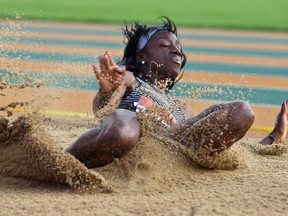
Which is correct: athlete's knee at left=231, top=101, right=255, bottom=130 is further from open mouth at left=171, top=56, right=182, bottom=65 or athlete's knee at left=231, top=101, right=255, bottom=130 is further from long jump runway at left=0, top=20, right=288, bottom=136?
open mouth at left=171, top=56, right=182, bottom=65

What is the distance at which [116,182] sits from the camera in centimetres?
324

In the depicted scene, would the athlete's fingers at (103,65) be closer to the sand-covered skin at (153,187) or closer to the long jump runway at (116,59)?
the sand-covered skin at (153,187)

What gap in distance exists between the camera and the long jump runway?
4469 millimetres

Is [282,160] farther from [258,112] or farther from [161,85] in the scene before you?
[258,112]

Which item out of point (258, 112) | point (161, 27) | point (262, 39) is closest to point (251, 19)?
point (262, 39)

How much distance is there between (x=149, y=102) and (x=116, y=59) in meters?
4.95

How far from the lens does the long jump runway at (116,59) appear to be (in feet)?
14.7

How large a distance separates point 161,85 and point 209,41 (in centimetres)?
776

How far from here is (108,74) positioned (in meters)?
3.48

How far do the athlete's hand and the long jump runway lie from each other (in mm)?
421

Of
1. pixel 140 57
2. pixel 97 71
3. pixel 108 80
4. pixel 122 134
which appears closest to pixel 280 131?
pixel 140 57

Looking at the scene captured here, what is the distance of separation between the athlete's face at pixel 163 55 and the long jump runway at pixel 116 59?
185 millimetres

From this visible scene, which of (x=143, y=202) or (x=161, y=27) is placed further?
(x=161, y=27)

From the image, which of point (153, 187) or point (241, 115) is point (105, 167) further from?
point (241, 115)
